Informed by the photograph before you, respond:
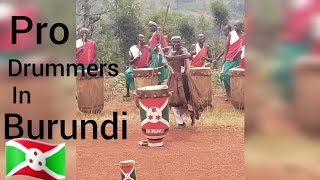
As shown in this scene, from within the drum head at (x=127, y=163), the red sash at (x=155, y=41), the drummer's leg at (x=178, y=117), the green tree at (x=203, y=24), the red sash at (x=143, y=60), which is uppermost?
the green tree at (x=203, y=24)

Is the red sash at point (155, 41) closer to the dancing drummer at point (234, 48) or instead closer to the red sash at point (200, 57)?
the red sash at point (200, 57)

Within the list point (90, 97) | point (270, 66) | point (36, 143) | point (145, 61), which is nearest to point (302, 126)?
point (270, 66)

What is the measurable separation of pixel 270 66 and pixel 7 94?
1.67 meters

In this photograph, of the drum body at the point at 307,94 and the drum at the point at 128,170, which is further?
the drum at the point at 128,170

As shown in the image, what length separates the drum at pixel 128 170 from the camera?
399 cm

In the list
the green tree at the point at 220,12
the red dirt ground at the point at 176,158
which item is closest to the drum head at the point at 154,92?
the red dirt ground at the point at 176,158

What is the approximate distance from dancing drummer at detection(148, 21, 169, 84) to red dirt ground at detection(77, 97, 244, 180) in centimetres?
36

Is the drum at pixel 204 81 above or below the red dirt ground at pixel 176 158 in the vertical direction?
above

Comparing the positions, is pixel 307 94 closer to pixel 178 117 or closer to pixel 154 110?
pixel 178 117

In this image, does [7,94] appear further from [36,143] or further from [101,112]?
[101,112]

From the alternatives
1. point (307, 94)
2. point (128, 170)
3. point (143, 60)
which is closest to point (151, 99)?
point (143, 60)

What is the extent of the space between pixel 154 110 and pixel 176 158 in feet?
1.14

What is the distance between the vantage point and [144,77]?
399 cm

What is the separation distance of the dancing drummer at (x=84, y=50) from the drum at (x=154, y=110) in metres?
0.37
